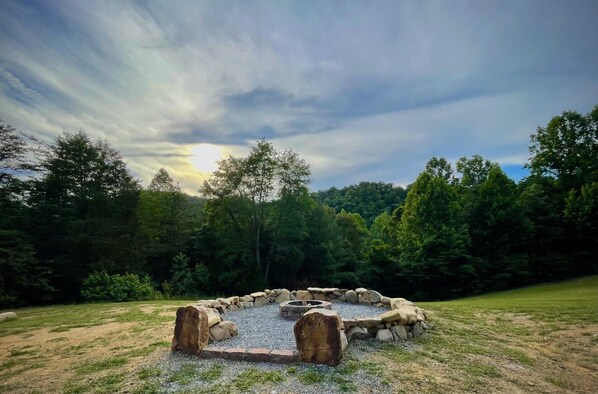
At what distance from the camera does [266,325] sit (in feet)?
24.4

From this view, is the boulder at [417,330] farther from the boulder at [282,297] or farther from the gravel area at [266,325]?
the boulder at [282,297]

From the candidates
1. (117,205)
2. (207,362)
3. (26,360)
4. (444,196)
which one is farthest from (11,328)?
(444,196)

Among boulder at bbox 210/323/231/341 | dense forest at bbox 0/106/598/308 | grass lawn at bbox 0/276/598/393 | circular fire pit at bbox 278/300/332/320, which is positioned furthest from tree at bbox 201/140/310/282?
boulder at bbox 210/323/231/341

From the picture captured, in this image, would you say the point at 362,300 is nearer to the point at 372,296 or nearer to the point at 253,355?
the point at 372,296

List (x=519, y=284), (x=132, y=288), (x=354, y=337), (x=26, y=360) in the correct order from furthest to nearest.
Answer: (x=519, y=284) < (x=132, y=288) < (x=354, y=337) < (x=26, y=360)

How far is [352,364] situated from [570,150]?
2985 cm

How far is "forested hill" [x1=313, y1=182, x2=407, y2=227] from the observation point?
4612cm

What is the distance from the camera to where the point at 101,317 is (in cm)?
888

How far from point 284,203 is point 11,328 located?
16.5 m

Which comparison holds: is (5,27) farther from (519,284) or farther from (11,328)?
(519,284)

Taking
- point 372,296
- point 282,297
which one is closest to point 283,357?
point 372,296

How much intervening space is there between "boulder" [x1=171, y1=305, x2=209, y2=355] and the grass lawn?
24cm

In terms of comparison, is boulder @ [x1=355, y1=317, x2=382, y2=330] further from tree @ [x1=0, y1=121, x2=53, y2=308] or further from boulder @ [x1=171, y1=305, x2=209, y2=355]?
tree @ [x1=0, y1=121, x2=53, y2=308]

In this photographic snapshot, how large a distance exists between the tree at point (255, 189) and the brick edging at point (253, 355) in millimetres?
17202
